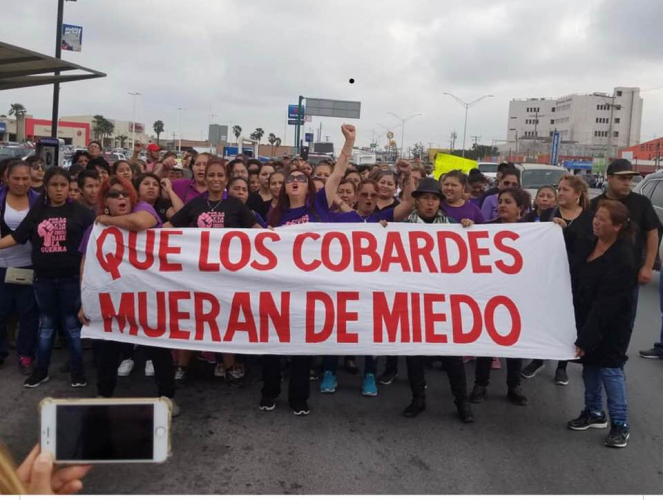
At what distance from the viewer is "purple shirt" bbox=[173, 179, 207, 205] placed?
6109 millimetres

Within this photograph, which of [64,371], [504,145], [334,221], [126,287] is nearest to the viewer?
[126,287]

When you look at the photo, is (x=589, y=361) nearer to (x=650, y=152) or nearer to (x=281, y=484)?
(x=281, y=484)

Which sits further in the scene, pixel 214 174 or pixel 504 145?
pixel 504 145

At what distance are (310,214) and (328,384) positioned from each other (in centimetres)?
141

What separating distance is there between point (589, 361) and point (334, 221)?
7.07 ft

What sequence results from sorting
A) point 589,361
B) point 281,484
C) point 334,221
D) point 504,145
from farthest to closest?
point 504,145
point 334,221
point 589,361
point 281,484

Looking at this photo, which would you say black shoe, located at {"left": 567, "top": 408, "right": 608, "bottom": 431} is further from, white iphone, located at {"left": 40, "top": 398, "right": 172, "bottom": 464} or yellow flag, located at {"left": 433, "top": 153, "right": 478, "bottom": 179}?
yellow flag, located at {"left": 433, "top": 153, "right": 478, "bottom": 179}

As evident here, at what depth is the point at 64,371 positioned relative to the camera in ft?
17.9

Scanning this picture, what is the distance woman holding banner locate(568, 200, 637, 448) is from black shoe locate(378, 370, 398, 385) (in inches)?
64.0

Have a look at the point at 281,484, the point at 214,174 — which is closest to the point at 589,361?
the point at 281,484

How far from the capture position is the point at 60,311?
5.02 meters

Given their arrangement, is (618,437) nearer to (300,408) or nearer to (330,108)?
(300,408)

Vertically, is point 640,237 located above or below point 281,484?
above

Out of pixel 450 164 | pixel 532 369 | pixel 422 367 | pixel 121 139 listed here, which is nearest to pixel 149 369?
pixel 422 367
